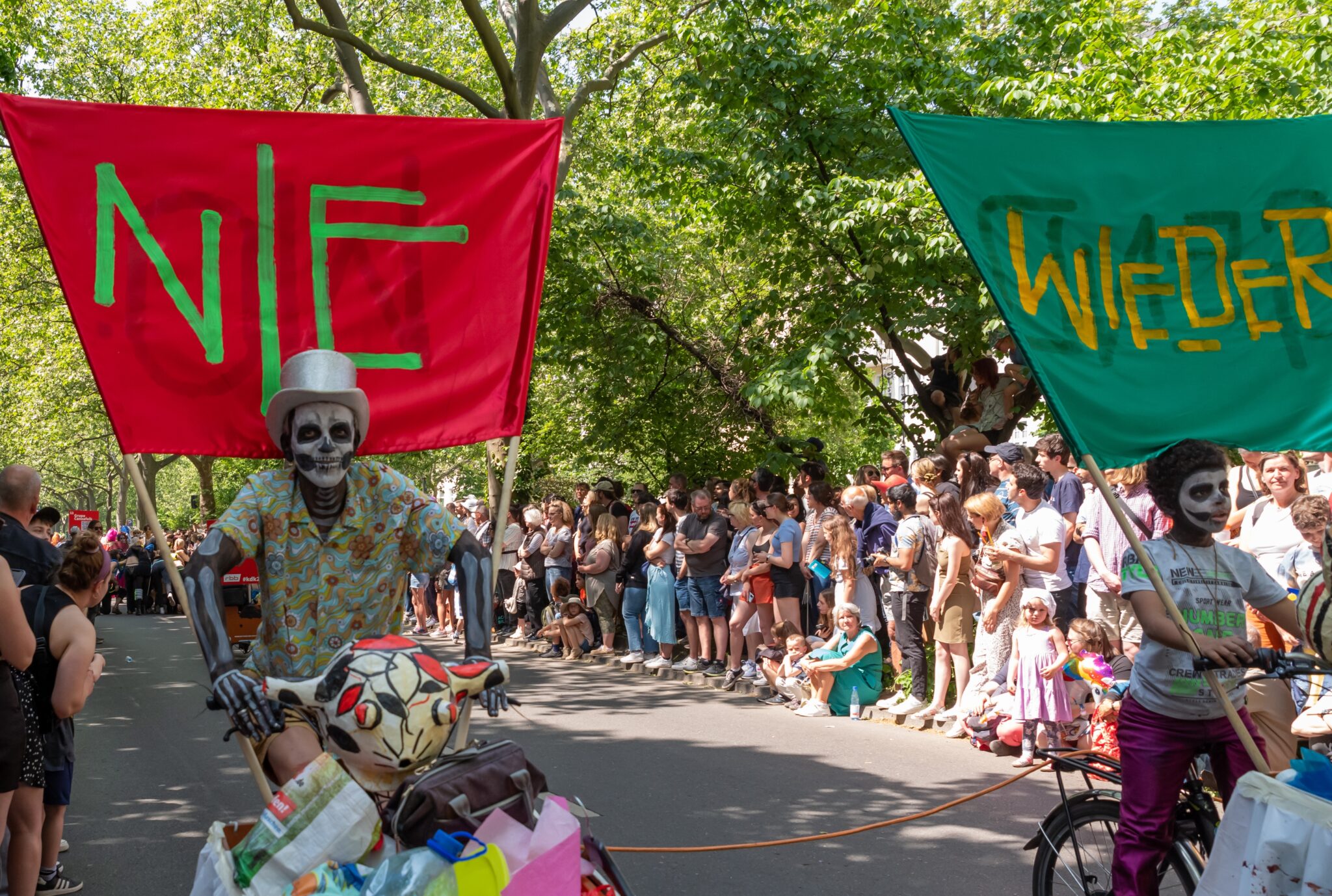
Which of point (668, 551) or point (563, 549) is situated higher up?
point (563, 549)

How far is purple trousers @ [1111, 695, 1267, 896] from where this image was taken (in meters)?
3.60

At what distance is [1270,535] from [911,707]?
318 centimetres

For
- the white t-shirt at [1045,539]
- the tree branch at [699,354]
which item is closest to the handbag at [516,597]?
the tree branch at [699,354]

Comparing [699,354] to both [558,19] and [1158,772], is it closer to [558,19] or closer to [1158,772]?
[558,19]

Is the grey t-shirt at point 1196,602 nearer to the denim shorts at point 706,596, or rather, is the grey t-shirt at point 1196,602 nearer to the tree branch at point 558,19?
the denim shorts at point 706,596

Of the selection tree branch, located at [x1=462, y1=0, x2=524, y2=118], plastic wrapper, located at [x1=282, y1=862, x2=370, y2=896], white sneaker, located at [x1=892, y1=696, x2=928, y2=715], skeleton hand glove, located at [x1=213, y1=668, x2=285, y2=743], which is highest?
tree branch, located at [x1=462, y1=0, x2=524, y2=118]

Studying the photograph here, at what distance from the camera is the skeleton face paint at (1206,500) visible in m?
3.59

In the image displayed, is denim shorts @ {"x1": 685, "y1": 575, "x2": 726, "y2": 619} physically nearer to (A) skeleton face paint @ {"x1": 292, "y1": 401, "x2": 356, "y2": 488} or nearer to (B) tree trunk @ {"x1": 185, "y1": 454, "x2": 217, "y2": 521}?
(A) skeleton face paint @ {"x1": 292, "y1": 401, "x2": 356, "y2": 488}

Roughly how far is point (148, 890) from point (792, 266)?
34.9ft

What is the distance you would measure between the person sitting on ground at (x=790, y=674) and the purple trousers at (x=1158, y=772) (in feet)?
21.1

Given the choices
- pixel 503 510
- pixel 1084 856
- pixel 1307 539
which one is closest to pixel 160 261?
pixel 503 510

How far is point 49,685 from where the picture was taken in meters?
5.13

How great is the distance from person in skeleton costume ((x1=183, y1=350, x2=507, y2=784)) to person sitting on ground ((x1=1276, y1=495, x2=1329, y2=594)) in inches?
183

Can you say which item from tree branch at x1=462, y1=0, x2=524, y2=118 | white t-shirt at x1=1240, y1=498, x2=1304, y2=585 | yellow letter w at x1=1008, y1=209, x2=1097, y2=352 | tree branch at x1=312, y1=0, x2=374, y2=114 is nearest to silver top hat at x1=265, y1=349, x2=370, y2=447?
yellow letter w at x1=1008, y1=209, x2=1097, y2=352
